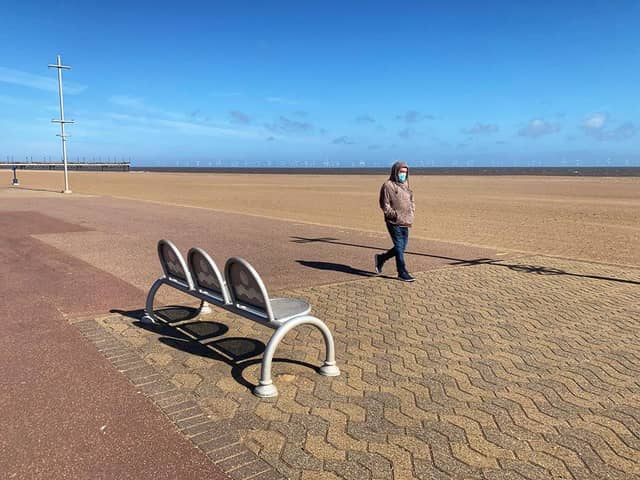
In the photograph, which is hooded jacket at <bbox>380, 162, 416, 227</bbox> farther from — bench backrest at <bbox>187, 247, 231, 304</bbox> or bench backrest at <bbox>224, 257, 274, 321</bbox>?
bench backrest at <bbox>224, 257, 274, 321</bbox>

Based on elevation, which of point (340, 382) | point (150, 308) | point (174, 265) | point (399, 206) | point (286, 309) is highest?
point (399, 206)

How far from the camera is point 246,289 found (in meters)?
4.11

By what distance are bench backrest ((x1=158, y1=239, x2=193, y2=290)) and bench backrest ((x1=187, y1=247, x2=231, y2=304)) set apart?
3.4 inches

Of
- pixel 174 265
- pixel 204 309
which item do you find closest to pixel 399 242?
pixel 204 309

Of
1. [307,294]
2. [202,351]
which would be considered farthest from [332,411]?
[307,294]

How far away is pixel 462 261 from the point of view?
9.20 metres

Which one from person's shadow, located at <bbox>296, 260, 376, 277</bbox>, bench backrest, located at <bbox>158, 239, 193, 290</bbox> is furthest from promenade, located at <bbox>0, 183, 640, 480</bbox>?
bench backrest, located at <bbox>158, 239, 193, 290</bbox>

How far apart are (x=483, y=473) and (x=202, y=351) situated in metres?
2.59

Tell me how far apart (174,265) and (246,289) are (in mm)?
1398

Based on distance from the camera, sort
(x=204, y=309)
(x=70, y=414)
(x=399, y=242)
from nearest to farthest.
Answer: (x=70, y=414) < (x=204, y=309) < (x=399, y=242)

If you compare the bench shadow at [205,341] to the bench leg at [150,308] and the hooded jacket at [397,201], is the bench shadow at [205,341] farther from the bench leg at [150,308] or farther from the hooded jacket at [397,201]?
the hooded jacket at [397,201]

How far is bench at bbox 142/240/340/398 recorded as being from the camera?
149 inches

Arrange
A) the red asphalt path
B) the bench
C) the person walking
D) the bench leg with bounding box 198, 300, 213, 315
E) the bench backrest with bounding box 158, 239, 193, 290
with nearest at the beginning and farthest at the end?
the red asphalt path → the bench → the bench backrest with bounding box 158, 239, 193, 290 → the bench leg with bounding box 198, 300, 213, 315 → the person walking

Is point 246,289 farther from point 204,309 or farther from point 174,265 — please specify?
point 204,309
